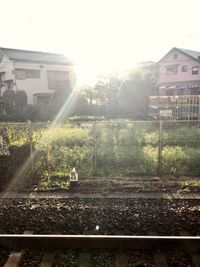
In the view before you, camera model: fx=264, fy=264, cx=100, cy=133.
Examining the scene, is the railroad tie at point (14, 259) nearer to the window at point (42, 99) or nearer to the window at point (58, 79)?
the window at point (42, 99)

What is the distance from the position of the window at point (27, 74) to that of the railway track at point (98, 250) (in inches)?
1099

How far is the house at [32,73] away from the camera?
96.7 feet

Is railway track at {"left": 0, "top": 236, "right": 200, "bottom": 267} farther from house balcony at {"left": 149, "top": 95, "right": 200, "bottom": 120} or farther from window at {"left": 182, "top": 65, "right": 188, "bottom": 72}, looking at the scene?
window at {"left": 182, "top": 65, "right": 188, "bottom": 72}

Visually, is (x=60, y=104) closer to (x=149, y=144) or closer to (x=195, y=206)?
(x=149, y=144)

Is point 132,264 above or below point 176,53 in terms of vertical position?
below

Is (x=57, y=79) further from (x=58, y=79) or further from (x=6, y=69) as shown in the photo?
(x=6, y=69)

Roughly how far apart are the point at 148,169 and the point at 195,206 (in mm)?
2507

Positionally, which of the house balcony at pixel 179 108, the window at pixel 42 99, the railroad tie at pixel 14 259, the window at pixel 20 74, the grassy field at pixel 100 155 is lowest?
the railroad tie at pixel 14 259

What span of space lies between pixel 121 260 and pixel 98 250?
0.39m

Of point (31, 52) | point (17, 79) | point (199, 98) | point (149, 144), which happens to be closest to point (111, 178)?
point (149, 144)

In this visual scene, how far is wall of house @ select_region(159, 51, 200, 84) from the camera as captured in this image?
36.2 m

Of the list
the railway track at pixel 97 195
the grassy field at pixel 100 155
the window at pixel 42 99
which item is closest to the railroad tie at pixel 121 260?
the railway track at pixel 97 195

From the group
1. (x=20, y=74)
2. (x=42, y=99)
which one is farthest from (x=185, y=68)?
(x=20, y=74)

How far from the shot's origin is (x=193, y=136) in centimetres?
1210
